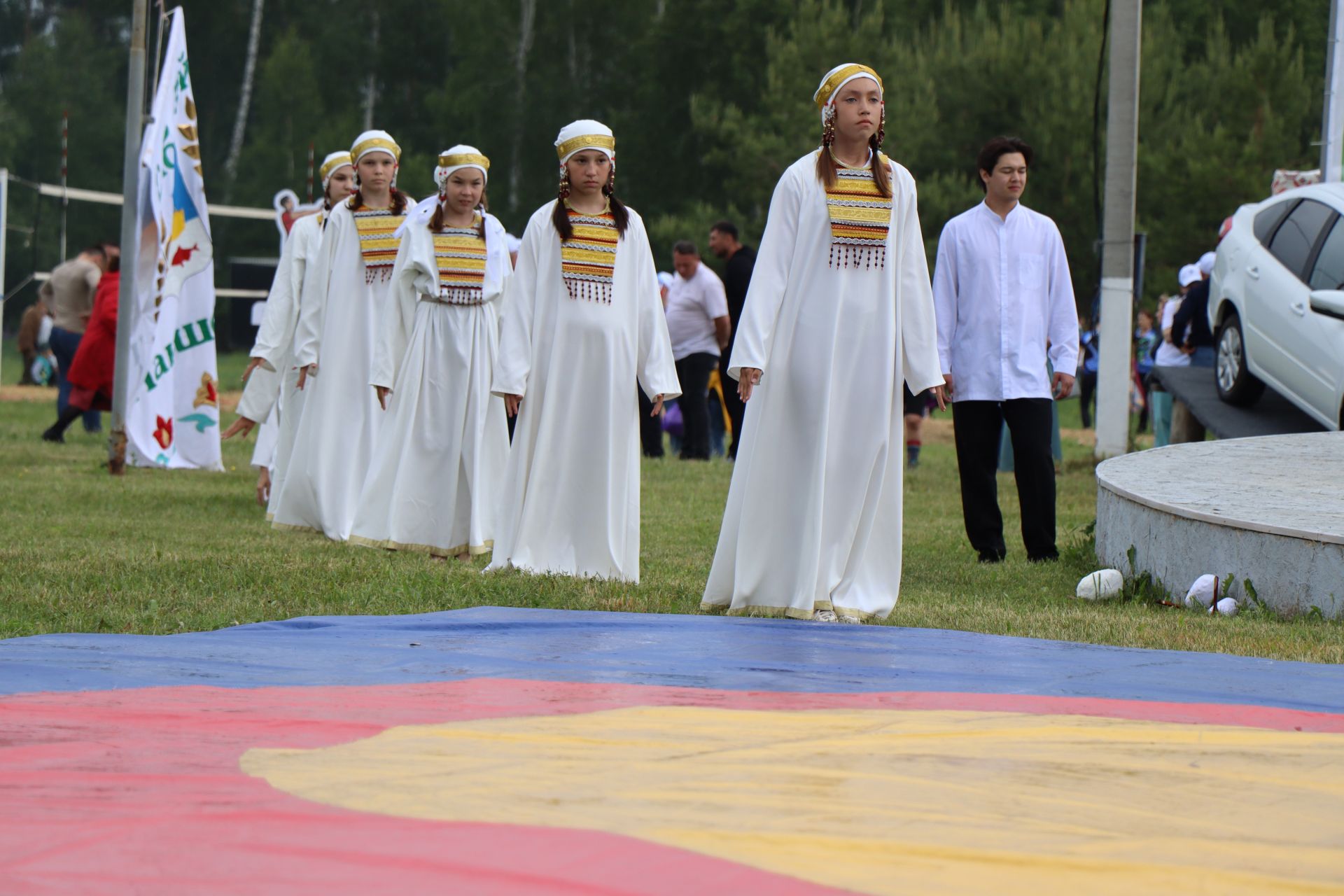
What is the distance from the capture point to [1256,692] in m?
4.96

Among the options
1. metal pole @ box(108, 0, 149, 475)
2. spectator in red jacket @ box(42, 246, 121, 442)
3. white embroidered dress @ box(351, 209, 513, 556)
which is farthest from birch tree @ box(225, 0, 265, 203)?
white embroidered dress @ box(351, 209, 513, 556)

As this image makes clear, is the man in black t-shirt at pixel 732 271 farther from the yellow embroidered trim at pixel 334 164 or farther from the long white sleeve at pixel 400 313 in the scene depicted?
the long white sleeve at pixel 400 313

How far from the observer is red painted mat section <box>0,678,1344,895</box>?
9.57 feet

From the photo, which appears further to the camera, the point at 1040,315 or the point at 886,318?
the point at 1040,315

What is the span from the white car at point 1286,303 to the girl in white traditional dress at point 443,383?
514 cm

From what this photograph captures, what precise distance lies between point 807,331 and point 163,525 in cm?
488

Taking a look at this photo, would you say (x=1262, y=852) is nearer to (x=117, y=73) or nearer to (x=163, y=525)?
(x=163, y=525)

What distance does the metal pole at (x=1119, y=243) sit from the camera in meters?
15.4

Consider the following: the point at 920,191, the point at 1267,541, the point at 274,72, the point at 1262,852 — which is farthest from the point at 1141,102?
the point at 1262,852

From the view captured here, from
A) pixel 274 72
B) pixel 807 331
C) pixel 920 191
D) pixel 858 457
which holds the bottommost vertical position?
pixel 858 457

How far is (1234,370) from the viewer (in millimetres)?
13133

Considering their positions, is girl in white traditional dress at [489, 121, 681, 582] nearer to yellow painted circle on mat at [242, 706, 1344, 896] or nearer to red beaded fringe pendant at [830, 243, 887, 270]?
red beaded fringe pendant at [830, 243, 887, 270]

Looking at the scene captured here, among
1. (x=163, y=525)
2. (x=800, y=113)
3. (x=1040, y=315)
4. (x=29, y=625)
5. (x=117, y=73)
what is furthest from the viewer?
(x=117, y=73)

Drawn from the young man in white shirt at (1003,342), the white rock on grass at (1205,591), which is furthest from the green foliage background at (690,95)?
the white rock on grass at (1205,591)
